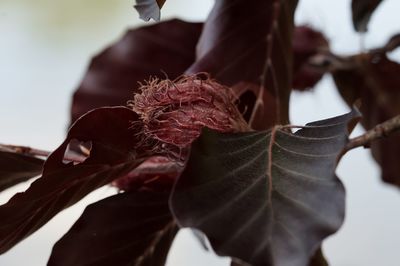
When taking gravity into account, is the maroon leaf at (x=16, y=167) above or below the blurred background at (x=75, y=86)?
above

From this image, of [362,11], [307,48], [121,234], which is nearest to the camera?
[121,234]

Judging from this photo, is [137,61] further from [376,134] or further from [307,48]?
[376,134]

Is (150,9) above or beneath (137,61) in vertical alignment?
above

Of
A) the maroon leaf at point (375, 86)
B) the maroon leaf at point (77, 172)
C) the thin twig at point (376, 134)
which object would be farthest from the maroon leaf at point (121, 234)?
the maroon leaf at point (375, 86)

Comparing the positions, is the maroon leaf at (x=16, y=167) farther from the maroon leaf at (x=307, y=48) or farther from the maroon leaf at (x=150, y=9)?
the maroon leaf at (x=307, y=48)

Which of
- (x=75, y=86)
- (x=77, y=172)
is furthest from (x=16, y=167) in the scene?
(x=75, y=86)

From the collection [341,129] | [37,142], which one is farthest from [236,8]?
[37,142]

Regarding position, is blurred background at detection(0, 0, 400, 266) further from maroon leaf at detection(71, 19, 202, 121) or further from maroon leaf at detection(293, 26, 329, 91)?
maroon leaf at detection(71, 19, 202, 121)

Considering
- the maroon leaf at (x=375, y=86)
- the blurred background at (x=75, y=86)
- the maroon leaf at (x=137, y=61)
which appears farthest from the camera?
the blurred background at (x=75, y=86)
